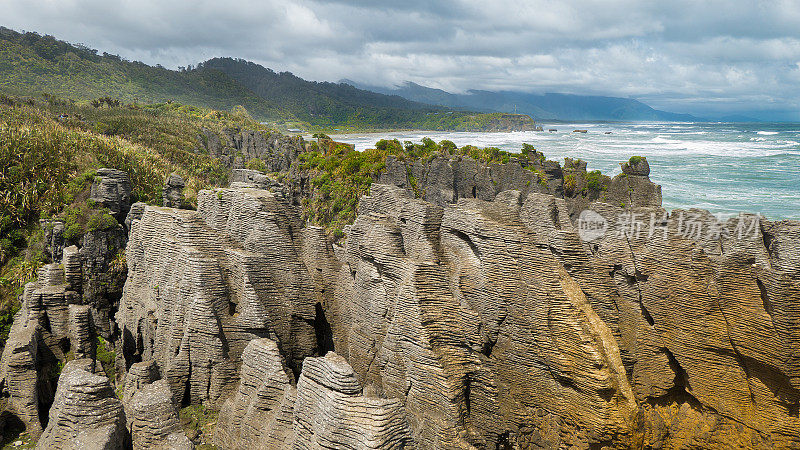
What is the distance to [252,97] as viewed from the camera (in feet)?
652

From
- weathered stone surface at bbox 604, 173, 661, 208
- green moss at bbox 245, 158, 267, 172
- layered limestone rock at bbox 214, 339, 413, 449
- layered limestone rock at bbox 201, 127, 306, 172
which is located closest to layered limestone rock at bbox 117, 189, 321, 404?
layered limestone rock at bbox 214, 339, 413, 449

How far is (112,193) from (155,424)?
15707 millimetres

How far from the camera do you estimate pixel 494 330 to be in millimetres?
9172

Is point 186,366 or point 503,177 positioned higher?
point 503,177

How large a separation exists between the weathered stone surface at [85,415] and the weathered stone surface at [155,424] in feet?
1.04

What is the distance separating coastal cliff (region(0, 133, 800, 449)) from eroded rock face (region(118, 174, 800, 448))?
0.04 meters

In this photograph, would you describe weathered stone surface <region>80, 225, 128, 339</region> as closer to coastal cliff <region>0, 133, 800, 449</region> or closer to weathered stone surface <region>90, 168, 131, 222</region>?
weathered stone surface <region>90, 168, 131, 222</region>

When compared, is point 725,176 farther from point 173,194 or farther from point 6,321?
point 6,321

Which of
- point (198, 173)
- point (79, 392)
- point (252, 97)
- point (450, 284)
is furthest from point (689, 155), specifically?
point (252, 97)

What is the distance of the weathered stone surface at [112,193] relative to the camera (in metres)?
20.1

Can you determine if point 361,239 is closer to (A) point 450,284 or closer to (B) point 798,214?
(A) point 450,284

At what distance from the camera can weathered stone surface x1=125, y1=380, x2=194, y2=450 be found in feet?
27.4

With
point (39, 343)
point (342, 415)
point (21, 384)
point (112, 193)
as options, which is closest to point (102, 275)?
point (112, 193)

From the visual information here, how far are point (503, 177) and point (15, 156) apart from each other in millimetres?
30489
